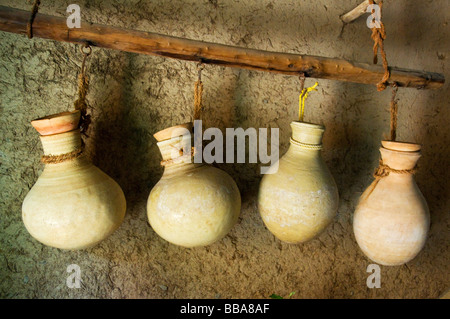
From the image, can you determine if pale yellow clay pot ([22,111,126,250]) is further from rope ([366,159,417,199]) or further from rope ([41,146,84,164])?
rope ([366,159,417,199])

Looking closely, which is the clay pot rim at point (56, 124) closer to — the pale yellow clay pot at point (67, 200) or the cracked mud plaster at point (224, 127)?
the pale yellow clay pot at point (67, 200)

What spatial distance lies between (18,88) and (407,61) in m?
1.63

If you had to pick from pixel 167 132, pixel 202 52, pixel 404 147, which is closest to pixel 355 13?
pixel 404 147

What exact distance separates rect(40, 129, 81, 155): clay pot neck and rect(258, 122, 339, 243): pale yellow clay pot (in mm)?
651

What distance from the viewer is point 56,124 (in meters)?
0.92

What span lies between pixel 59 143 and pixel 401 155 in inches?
44.0

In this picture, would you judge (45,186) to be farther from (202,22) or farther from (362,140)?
(362,140)

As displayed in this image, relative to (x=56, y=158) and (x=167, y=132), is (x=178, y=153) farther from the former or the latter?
(x=56, y=158)

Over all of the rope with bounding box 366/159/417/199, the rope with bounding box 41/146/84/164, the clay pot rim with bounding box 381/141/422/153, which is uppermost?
the clay pot rim with bounding box 381/141/422/153

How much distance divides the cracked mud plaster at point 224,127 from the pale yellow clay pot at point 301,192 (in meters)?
0.24

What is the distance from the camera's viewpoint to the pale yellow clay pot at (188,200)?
0.95 m

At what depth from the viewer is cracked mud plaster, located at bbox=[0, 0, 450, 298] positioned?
1.12 metres

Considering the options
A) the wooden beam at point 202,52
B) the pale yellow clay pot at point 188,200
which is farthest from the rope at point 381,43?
the pale yellow clay pot at point 188,200

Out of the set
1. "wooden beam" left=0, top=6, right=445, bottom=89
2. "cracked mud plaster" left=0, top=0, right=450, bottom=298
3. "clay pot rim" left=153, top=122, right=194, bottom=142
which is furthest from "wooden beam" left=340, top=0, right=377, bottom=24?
"clay pot rim" left=153, top=122, right=194, bottom=142
